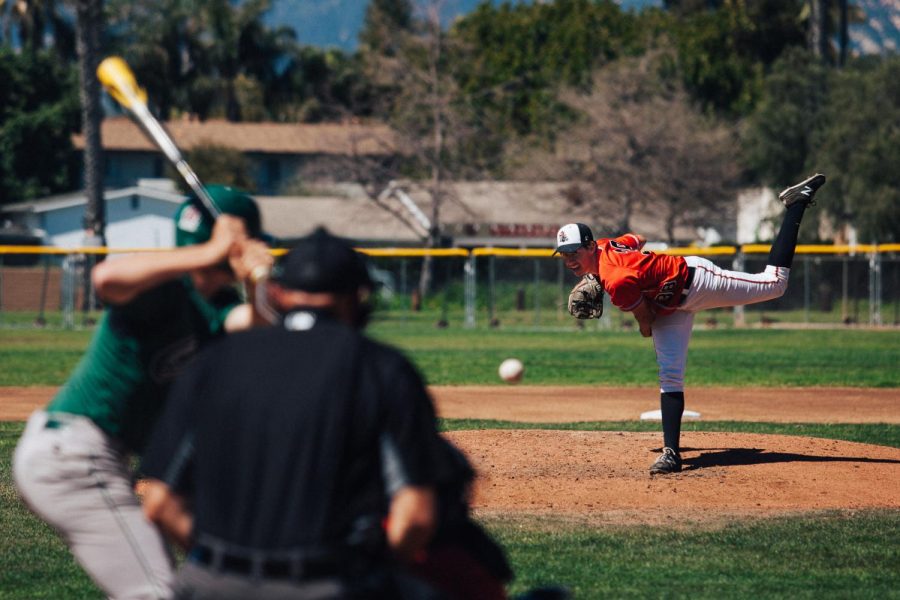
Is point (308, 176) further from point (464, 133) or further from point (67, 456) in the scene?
point (67, 456)

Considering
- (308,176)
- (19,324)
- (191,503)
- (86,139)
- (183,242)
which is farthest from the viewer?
(308,176)

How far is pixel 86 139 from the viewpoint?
121 feet

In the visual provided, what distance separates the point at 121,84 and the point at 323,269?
82.4 inches

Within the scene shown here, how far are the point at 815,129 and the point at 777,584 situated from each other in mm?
41175

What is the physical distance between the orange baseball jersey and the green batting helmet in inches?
179

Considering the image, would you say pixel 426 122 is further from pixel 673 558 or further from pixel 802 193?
pixel 673 558

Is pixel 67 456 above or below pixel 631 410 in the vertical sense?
above

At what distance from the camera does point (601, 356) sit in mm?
21891

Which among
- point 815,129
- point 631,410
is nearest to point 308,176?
point 815,129

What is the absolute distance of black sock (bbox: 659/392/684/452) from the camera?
29.5 feet

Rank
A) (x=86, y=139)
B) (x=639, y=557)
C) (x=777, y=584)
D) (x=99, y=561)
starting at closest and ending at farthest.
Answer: (x=99, y=561)
(x=777, y=584)
(x=639, y=557)
(x=86, y=139)

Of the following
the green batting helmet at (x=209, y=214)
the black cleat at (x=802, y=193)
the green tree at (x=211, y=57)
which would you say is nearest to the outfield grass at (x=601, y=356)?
the black cleat at (x=802, y=193)

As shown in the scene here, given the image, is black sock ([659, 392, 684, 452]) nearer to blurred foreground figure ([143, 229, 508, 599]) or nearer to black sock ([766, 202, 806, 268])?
black sock ([766, 202, 806, 268])

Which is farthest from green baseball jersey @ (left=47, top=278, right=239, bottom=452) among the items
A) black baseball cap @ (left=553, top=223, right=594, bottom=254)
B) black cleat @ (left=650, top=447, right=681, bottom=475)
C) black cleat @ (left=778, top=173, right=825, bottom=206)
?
black cleat @ (left=778, top=173, right=825, bottom=206)
